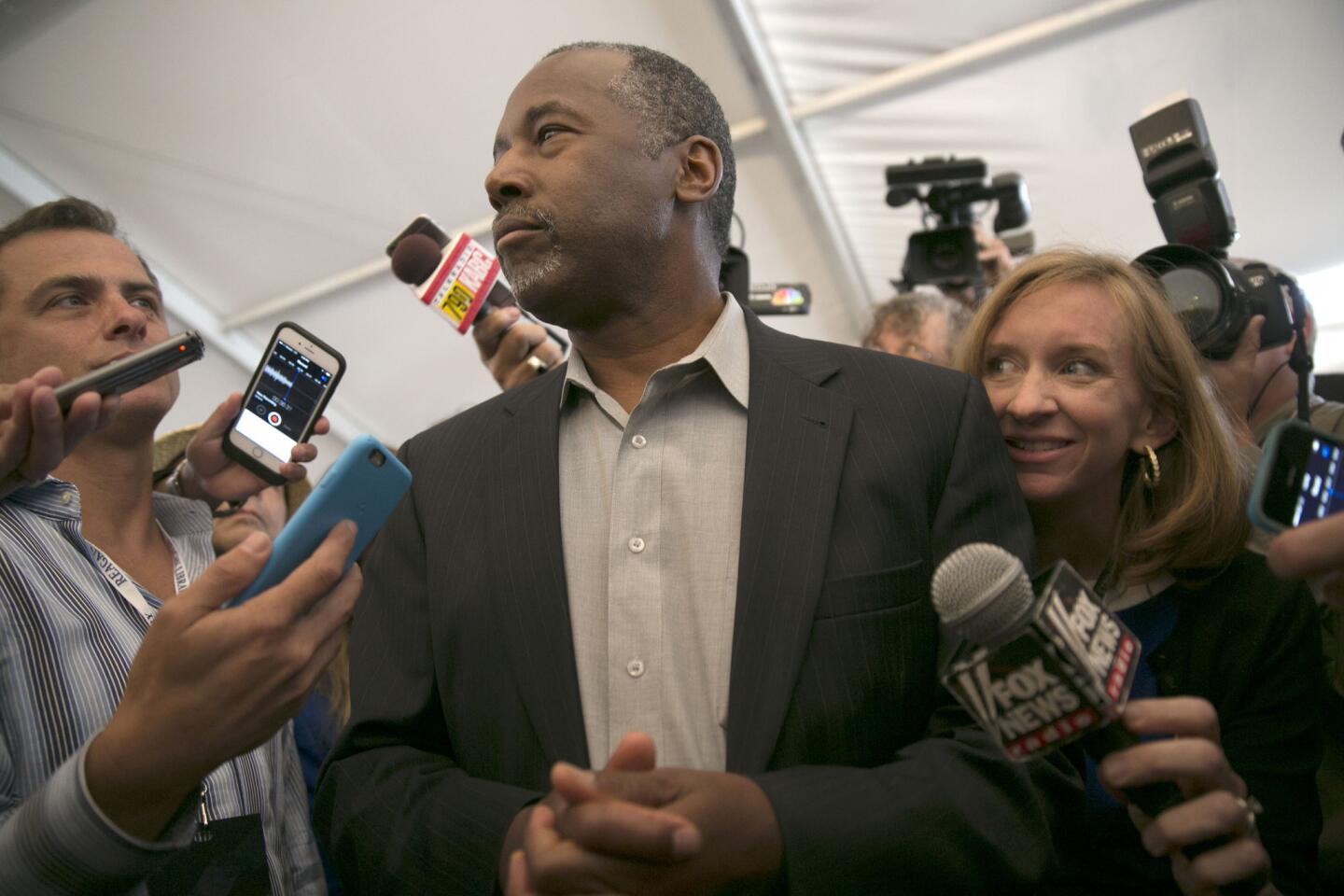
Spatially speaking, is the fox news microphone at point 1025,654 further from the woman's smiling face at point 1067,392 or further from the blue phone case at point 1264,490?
the woman's smiling face at point 1067,392

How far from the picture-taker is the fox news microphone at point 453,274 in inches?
96.8

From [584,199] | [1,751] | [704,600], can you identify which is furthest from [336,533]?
[584,199]

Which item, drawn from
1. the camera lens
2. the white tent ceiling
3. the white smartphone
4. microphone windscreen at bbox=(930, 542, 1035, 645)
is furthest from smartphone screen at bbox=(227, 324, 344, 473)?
the white tent ceiling

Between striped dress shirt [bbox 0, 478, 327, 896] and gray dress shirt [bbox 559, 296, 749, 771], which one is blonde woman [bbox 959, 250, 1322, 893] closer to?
gray dress shirt [bbox 559, 296, 749, 771]

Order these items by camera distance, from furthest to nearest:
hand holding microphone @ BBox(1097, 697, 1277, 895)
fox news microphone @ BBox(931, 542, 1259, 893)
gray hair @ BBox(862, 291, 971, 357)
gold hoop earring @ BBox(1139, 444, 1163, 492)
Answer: gray hair @ BBox(862, 291, 971, 357)
gold hoop earring @ BBox(1139, 444, 1163, 492)
hand holding microphone @ BBox(1097, 697, 1277, 895)
fox news microphone @ BBox(931, 542, 1259, 893)

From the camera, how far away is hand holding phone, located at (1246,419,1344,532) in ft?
3.76

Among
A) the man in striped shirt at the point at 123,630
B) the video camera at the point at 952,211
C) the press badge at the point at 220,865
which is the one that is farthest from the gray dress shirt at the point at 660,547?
the video camera at the point at 952,211

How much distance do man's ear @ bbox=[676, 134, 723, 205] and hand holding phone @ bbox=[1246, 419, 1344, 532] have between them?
1.02 metres

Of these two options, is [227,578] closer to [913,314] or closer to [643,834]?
[643,834]

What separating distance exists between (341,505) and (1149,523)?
131cm

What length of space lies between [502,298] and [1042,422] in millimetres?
1377

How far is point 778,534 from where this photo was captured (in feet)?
4.43

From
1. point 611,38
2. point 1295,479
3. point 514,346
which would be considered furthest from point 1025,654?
point 611,38

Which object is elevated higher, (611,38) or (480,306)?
(611,38)
